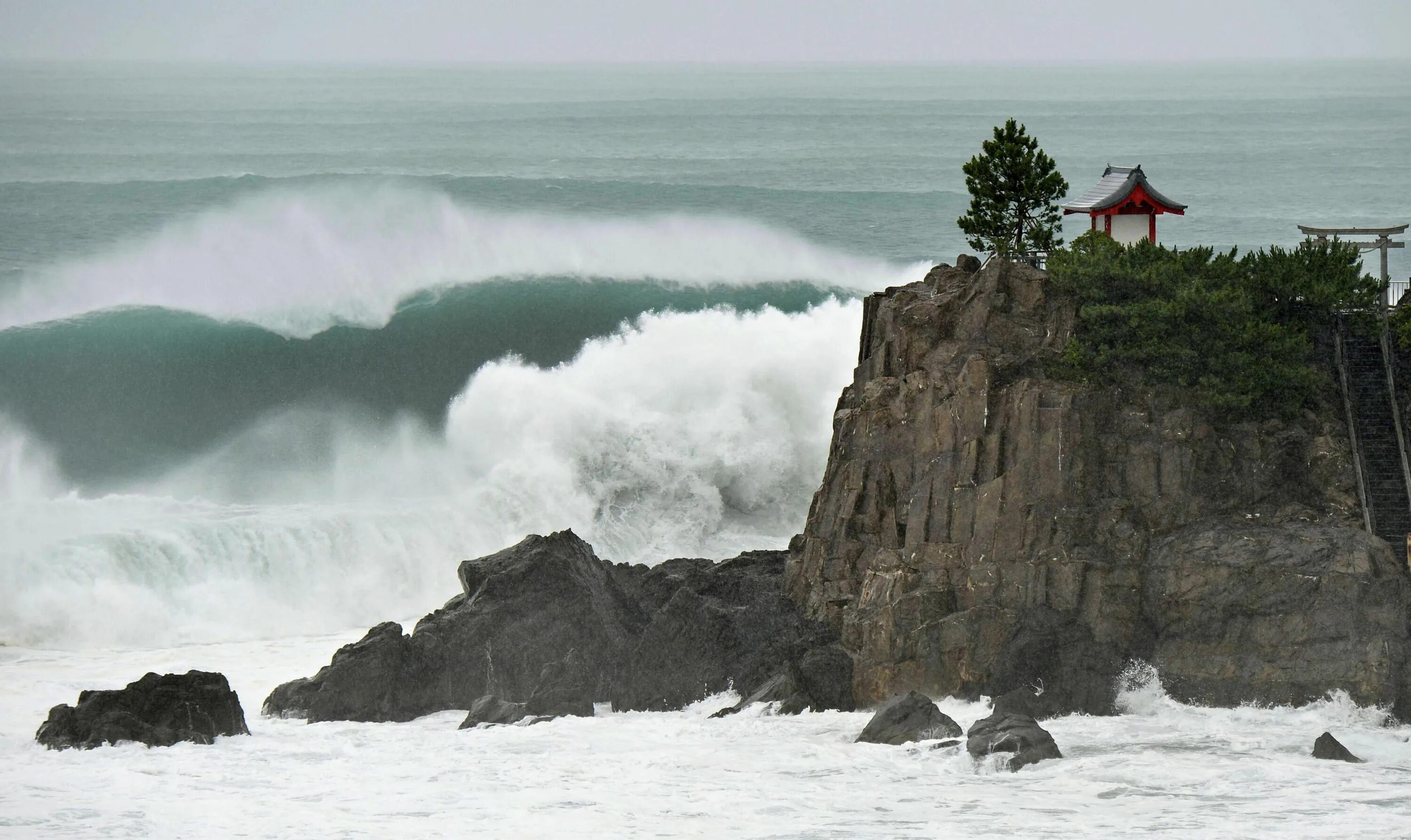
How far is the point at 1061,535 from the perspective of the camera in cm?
2364

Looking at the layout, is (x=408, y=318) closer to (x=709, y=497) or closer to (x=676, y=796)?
(x=709, y=497)

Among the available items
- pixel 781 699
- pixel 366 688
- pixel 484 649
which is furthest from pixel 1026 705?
pixel 366 688

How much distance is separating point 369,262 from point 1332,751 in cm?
3088

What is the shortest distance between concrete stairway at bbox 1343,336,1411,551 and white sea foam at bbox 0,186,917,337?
21299 mm

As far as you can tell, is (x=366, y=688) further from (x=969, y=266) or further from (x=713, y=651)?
(x=969, y=266)

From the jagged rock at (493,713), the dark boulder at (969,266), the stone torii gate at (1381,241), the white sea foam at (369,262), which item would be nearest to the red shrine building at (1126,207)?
the dark boulder at (969,266)

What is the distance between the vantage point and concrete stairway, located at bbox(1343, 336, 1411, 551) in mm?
23766

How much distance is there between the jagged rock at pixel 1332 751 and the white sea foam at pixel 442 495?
1268 cm

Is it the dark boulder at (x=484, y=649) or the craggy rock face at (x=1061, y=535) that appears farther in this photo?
the dark boulder at (x=484, y=649)

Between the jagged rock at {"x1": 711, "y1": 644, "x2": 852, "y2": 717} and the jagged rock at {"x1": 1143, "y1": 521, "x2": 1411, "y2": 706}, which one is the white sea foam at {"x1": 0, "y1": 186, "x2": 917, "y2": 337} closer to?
the jagged rock at {"x1": 711, "y1": 644, "x2": 852, "y2": 717}

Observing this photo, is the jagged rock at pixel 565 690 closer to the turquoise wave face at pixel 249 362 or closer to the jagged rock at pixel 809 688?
the jagged rock at pixel 809 688

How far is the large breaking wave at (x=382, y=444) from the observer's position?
95.5 feet

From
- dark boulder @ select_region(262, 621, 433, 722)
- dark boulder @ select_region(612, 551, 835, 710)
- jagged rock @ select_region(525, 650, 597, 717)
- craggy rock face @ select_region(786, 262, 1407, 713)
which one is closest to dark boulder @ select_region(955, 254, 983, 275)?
craggy rock face @ select_region(786, 262, 1407, 713)

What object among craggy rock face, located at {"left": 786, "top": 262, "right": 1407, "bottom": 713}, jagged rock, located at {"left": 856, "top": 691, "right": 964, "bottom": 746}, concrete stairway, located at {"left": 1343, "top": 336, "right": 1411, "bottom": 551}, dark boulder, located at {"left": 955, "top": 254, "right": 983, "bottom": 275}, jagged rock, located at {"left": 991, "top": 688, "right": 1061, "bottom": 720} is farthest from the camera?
dark boulder, located at {"left": 955, "top": 254, "right": 983, "bottom": 275}
